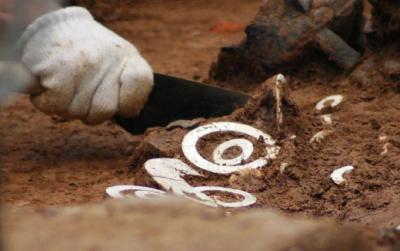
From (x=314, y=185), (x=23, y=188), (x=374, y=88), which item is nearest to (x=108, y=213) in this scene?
(x=314, y=185)

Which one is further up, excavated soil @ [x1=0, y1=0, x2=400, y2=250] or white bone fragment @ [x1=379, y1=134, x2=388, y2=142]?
white bone fragment @ [x1=379, y1=134, x2=388, y2=142]

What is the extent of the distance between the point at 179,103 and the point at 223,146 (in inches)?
26.2

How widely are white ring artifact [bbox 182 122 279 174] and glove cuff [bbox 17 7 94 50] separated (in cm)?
65

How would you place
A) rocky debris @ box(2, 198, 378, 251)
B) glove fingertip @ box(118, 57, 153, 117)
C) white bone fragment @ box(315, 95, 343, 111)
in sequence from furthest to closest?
white bone fragment @ box(315, 95, 343, 111) → glove fingertip @ box(118, 57, 153, 117) → rocky debris @ box(2, 198, 378, 251)

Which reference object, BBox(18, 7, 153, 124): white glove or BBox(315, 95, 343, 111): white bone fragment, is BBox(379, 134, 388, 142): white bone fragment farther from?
BBox(18, 7, 153, 124): white glove

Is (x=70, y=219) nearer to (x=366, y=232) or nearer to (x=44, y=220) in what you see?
(x=44, y=220)

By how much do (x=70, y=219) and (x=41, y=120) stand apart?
2637 mm

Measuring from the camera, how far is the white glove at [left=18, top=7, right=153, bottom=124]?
369 centimetres

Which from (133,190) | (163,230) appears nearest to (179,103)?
(133,190)

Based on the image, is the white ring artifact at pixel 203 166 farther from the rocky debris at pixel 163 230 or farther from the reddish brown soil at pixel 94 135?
the rocky debris at pixel 163 230

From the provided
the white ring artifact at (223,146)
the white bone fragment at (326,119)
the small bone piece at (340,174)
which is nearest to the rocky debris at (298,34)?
the white bone fragment at (326,119)

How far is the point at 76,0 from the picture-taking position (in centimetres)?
479

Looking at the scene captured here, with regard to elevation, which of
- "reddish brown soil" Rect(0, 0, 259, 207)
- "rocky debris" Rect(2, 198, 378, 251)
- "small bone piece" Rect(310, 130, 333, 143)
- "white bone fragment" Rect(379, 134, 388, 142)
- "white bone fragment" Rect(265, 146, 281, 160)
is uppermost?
"rocky debris" Rect(2, 198, 378, 251)

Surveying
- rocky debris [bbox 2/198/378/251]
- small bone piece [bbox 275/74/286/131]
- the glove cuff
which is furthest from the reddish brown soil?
rocky debris [bbox 2/198/378/251]
